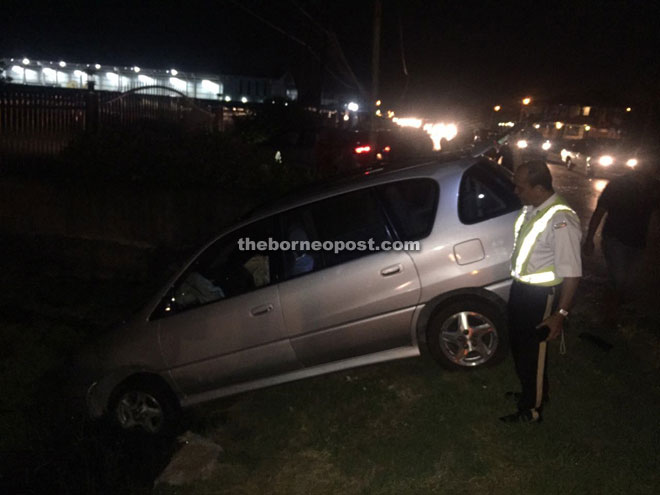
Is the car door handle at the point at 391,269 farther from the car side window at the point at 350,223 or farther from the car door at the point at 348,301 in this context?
the car side window at the point at 350,223

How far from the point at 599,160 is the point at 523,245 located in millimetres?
22290

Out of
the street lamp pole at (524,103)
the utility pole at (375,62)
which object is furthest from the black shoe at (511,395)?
the street lamp pole at (524,103)

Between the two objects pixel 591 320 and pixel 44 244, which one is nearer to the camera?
pixel 591 320

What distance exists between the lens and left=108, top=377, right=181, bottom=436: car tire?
5.15m

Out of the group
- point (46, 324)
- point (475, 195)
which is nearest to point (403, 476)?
point (475, 195)

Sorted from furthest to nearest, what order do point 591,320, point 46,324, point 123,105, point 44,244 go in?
point 123,105, point 44,244, point 46,324, point 591,320

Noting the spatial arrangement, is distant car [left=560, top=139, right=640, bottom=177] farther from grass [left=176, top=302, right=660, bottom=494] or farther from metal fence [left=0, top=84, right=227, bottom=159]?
grass [left=176, top=302, right=660, bottom=494]

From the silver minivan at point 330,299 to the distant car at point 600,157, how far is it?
64.0 ft

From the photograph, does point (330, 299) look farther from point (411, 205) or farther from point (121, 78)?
point (121, 78)

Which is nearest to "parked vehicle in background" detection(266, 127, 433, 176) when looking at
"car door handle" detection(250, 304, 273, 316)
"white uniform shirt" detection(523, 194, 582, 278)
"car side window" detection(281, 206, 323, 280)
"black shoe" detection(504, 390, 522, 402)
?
"car side window" detection(281, 206, 323, 280)

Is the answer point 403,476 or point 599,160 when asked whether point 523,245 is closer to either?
point 403,476

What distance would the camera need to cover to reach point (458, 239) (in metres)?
4.87

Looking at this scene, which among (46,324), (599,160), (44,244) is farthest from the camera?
(599,160)

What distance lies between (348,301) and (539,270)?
4.75 feet
